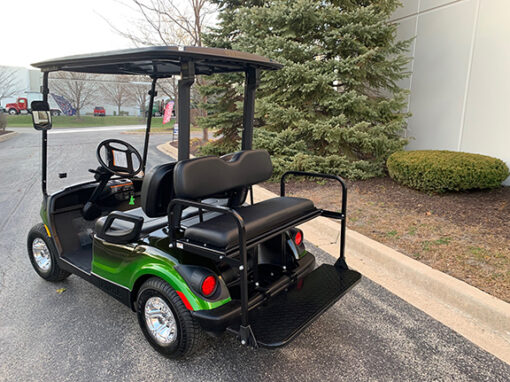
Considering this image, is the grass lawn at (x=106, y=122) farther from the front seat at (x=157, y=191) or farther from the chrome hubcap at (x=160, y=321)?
the chrome hubcap at (x=160, y=321)

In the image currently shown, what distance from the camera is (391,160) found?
645 centimetres

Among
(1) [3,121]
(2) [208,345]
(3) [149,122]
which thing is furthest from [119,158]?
(1) [3,121]

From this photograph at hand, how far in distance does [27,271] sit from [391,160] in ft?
18.4

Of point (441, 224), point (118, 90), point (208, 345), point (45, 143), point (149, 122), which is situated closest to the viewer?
point (208, 345)

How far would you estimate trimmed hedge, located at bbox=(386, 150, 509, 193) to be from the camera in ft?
17.7

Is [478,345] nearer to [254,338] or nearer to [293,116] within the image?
[254,338]

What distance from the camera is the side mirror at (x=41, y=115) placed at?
2882 millimetres

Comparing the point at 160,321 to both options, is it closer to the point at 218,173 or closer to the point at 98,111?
the point at 218,173

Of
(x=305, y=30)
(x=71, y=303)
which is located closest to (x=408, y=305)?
(x=71, y=303)

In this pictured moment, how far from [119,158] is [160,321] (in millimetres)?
1593

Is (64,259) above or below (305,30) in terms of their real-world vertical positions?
below

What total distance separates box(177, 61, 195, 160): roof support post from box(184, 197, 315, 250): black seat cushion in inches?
19.5

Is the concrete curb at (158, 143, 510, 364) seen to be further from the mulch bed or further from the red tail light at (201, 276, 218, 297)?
the red tail light at (201, 276, 218, 297)

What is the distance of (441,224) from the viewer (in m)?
4.49
